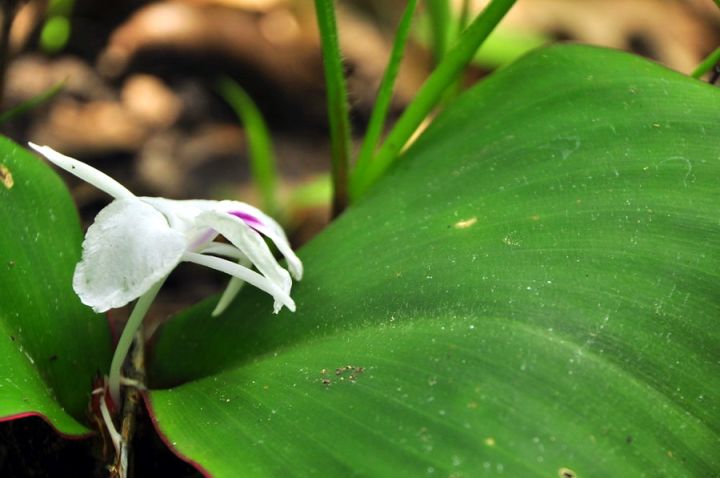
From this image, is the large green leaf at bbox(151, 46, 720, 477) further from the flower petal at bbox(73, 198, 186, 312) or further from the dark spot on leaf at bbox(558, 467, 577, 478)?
the flower petal at bbox(73, 198, 186, 312)

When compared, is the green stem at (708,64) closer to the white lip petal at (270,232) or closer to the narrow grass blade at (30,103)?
the white lip petal at (270,232)

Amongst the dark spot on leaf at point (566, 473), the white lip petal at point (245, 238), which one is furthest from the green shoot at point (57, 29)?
the dark spot on leaf at point (566, 473)

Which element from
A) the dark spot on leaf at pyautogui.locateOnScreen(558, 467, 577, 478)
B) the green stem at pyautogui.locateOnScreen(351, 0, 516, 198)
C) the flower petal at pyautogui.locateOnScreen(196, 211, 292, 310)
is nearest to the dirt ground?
the green stem at pyautogui.locateOnScreen(351, 0, 516, 198)

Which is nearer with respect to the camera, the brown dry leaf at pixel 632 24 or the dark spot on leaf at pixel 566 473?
the dark spot on leaf at pixel 566 473

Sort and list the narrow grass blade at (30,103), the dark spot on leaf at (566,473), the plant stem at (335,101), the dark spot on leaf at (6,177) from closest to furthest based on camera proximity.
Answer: the dark spot on leaf at (566,473)
the dark spot on leaf at (6,177)
the plant stem at (335,101)
the narrow grass blade at (30,103)

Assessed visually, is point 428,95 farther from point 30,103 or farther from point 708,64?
point 30,103

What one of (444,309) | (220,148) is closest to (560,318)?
(444,309)

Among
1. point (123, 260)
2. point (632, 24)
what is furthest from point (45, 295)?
point (632, 24)
